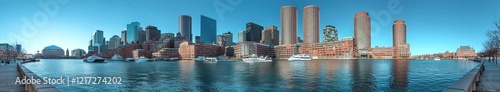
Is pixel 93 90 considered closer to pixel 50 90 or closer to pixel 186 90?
pixel 186 90

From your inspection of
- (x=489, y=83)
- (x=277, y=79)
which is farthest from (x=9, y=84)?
(x=489, y=83)

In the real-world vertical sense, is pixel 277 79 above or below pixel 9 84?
below

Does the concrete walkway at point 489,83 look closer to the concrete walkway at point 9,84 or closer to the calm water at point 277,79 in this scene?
the calm water at point 277,79

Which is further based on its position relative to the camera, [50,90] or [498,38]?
Answer: [498,38]

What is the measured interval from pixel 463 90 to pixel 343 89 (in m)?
15.3

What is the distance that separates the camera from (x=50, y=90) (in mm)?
10070

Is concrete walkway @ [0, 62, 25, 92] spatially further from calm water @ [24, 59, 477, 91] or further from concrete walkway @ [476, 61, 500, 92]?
concrete walkway @ [476, 61, 500, 92]

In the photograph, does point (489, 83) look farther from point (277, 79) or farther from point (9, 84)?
point (9, 84)

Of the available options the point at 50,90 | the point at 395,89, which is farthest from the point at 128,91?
the point at 395,89

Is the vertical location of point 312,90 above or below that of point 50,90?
below

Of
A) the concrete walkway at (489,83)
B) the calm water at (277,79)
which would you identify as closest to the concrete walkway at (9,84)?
the calm water at (277,79)

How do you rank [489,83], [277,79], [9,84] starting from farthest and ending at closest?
[277,79] < [9,84] < [489,83]

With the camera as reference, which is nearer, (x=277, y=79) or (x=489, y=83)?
(x=489, y=83)

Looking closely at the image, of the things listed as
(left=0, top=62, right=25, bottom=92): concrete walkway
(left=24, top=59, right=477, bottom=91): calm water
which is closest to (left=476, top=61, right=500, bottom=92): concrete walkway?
(left=24, top=59, right=477, bottom=91): calm water
